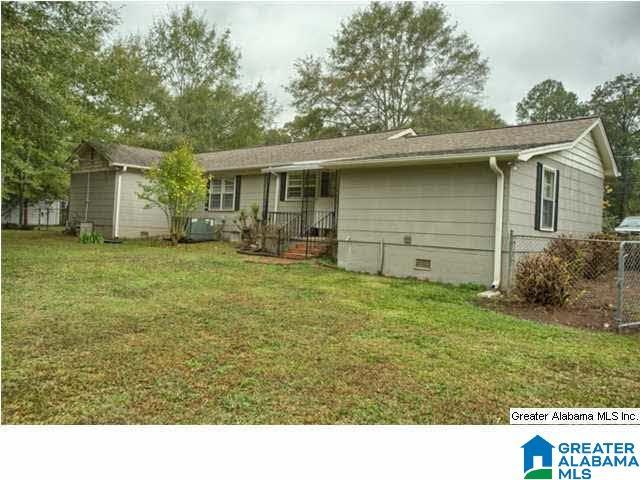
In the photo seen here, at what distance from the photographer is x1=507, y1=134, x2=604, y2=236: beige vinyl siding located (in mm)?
6801

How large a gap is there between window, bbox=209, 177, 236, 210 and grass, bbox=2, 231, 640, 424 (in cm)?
750

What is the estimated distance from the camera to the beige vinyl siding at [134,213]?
13.6 m

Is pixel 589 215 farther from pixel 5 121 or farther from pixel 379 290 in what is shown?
pixel 5 121

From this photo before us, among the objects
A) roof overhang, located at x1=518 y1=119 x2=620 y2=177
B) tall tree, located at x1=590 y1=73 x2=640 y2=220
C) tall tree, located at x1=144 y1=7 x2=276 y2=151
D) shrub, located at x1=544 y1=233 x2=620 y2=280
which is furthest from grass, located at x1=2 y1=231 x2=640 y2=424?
tall tree, located at x1=590 y1=73 x2=640 y2=220

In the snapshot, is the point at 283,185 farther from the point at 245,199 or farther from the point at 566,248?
the point at 566,248

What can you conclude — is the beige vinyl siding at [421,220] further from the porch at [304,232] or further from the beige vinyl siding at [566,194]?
the porch at [304,232]

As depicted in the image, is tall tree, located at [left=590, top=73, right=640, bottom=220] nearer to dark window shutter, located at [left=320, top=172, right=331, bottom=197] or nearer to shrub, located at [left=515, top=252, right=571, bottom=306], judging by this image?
dark window shutter, located at [left=320, top=172, right=331, bottom=197]

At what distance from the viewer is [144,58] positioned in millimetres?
22375

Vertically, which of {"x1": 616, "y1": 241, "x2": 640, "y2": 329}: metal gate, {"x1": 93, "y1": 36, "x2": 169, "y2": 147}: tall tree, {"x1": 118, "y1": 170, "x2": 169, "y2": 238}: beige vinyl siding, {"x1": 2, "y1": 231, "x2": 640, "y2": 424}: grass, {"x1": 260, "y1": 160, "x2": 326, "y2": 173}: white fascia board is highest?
{"x1": 93, "y1": 36, "x2": 169, "y2": 147}: tall tree

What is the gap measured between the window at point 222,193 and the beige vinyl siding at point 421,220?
548 centimetres

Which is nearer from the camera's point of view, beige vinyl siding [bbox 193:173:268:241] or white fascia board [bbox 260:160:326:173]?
white fascia board [bbox 260:160:326:173]

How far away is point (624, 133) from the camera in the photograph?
22828 mm

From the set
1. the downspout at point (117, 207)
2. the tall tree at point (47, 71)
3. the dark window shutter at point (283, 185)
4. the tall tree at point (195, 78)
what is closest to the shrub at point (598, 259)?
the dark window shutter at point (283, 185)

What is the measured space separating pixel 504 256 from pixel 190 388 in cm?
551
